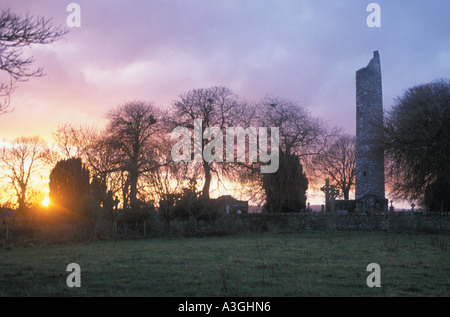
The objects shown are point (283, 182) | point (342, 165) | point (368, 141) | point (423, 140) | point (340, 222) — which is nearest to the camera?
point (423, 140)

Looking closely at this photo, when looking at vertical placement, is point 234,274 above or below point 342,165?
below

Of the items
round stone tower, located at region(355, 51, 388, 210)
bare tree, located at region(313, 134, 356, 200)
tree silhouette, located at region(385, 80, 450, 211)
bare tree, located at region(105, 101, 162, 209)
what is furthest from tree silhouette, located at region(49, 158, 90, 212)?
bare tree, located at region(313, 134, 356, 200)

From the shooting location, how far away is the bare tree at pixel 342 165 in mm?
47656

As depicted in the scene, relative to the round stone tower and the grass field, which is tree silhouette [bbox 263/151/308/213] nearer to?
the round stone tower

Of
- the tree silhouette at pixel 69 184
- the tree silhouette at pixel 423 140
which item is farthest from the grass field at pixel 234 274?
the tree silhouette at pixel 423 140

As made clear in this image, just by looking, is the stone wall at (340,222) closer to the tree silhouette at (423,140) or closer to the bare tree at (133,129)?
the tree silhouette at (423,140)

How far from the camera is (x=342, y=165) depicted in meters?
48.4

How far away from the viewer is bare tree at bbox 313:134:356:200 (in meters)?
47.7

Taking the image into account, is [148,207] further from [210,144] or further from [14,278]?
[14,278]

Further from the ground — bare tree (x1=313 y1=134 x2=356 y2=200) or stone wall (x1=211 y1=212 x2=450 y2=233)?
bare tree (x1=313 y1=134 x2=356 y2=200)

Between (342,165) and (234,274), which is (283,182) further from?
(234,274)

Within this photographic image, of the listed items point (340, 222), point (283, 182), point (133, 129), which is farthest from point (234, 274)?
point (133, 129)
